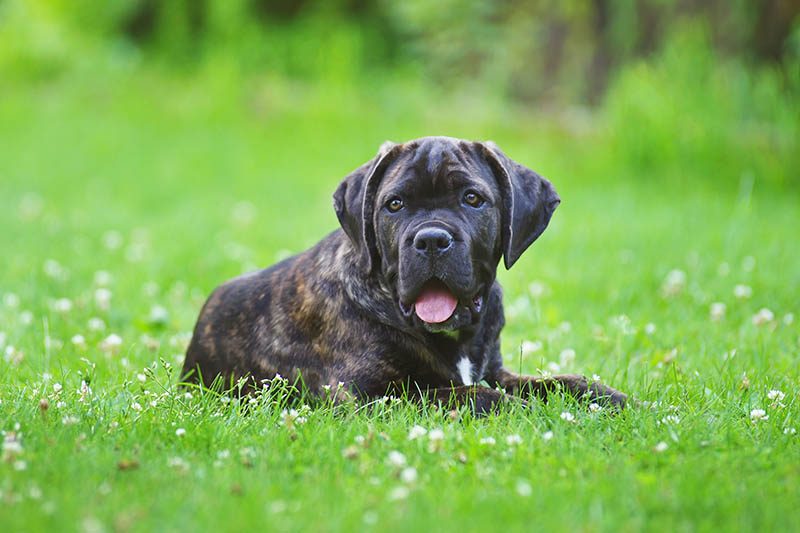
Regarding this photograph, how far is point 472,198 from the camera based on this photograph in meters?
4.20

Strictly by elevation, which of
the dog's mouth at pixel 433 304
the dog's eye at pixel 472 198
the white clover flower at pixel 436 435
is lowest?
the white clover flower at pixel 436 435

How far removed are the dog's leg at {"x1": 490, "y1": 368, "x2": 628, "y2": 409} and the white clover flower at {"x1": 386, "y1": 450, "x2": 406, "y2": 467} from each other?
104 centimetres

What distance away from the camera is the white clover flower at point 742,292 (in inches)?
249

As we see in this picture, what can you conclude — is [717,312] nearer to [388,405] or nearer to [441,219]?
[441,219]

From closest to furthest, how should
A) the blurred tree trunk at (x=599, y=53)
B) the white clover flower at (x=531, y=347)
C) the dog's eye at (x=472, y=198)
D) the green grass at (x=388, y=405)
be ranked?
the green grass at (x=388, y=405), the dog's eye at (x=472, y=198), the white clover flower at (x=531, y=347), the blurred tree trunk at (x=599, y=53)

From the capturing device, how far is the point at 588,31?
14.7 meters

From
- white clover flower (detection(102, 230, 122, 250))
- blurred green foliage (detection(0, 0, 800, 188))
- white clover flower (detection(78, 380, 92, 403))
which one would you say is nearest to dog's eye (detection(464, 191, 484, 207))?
white clover flower (detection(78, 380, 92, 403))

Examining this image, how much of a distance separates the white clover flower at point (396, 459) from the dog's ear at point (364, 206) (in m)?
1.25

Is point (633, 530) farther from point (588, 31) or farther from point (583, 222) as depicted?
point (588, 31)

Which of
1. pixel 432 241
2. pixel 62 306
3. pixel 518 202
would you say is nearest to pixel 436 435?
pixel 432 241

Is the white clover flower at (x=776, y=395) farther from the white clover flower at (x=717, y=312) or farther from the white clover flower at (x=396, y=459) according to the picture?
the white clover flower at (x=396, y=459)

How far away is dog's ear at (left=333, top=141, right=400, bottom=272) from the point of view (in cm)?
428

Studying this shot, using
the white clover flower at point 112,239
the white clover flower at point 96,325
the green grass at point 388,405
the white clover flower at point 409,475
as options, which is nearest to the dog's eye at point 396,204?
the green grass at point 388,405

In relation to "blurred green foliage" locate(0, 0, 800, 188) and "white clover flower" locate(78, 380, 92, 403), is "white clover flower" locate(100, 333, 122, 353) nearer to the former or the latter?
"white clover flower" locate(78, 380, 92, 403)
